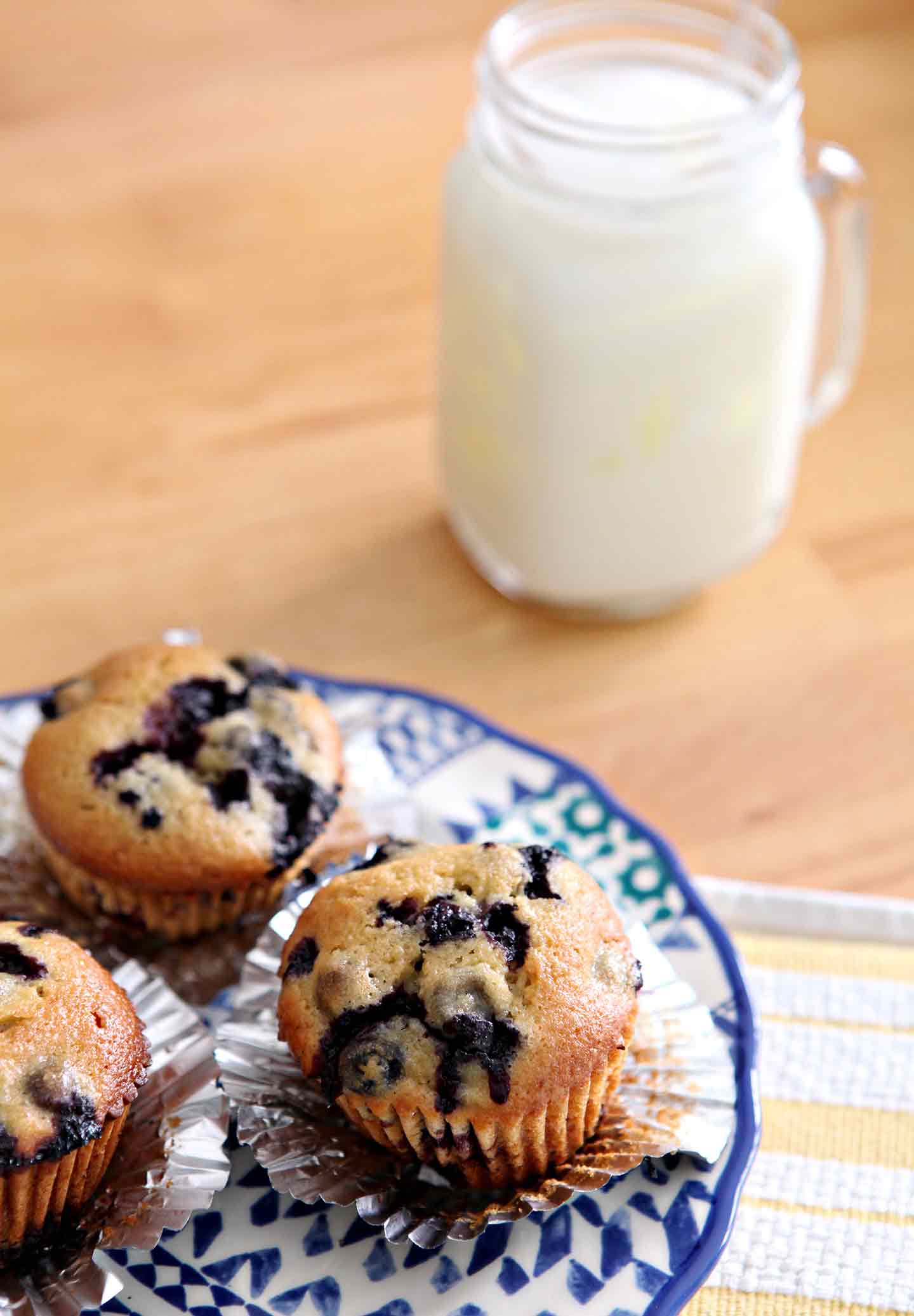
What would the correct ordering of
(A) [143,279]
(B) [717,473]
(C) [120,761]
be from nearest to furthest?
(C) [120,761], (B) [717,473], (A) [143,279]

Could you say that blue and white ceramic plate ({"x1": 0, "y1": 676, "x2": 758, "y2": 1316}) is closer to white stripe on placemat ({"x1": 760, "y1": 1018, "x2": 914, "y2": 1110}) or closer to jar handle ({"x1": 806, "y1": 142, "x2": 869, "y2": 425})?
white stripe on placemat ({"x1": 760, "y1": 1018, "x2": 914, "y2": 1110})

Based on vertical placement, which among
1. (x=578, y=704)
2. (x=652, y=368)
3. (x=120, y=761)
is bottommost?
(x=578, y=704)

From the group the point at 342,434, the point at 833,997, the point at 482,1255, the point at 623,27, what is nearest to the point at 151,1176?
the point at 482,1255

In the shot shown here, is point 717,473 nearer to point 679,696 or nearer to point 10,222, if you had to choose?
point 679,696

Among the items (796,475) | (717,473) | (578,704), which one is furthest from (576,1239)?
(796,475)

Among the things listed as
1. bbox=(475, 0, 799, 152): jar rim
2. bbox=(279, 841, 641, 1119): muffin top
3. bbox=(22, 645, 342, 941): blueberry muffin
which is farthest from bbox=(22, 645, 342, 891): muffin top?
→ bbox=(475, 0, 799, 152): jar rim

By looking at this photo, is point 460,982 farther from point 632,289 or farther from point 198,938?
point 632,289
